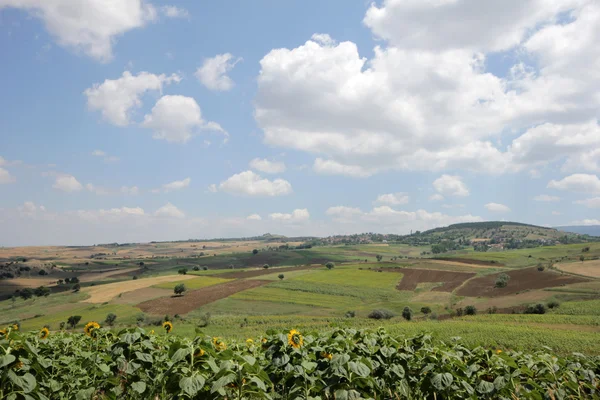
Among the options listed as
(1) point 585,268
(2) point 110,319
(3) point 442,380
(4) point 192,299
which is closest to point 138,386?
(3) point 442,380

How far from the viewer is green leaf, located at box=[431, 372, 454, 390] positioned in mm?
5680

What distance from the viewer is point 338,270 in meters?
117

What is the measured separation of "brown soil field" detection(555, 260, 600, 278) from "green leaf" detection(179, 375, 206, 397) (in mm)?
98801

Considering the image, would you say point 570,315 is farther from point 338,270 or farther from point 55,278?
point 55,278

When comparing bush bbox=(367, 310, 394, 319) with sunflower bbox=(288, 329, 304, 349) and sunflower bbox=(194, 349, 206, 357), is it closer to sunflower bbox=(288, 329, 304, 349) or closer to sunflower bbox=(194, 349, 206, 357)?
sunflower bbox=(288, 329, 304, 349)

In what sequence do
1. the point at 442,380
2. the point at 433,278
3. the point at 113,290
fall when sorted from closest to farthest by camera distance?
the point at 442,380, the point at 113,290, the point at 433,278

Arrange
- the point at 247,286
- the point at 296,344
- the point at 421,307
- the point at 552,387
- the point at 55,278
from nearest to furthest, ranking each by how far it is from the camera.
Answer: the point at 296,344 < the point at 552,387 < the point at 421,307 < the point at 247,286 < the point at 55,278

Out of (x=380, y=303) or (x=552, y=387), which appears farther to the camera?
(x=380, y=303)

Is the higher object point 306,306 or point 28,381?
point 28,381

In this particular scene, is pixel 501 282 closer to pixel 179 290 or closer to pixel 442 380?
pixel 179 290

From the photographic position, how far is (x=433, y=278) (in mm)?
102688

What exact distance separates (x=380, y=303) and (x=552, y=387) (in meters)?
74.7

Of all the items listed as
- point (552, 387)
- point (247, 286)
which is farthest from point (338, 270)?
point (552, 387)

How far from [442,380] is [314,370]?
209 cm
